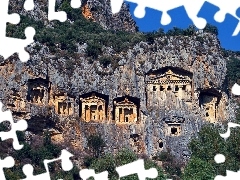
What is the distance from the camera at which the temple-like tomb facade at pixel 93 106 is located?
60.0 m

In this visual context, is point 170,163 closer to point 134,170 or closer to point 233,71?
point 233,71

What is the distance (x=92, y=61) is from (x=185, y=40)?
9904 mm

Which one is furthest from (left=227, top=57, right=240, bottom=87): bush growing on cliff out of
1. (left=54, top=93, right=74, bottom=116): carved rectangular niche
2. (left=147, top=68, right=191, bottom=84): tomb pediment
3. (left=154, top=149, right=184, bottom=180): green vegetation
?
(left=54, top=93, right=74, bottom=116): carved rectangular niche

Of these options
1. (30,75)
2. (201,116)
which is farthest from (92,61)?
(201,116)

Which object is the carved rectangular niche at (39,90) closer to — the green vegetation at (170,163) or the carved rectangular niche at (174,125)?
the carved rectangular niche at (174,125)

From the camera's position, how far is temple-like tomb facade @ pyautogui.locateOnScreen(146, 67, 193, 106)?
6059cm

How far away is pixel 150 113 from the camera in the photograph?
195 feet

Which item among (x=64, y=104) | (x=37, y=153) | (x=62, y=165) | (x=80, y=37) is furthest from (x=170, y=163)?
(x=62, y=165)

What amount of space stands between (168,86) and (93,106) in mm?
7842

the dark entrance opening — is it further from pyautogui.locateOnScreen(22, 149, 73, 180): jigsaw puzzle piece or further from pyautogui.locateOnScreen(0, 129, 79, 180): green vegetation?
pyautogui.locateOnScreen(22, 149, 73, 180): jigsaw puzzle piece

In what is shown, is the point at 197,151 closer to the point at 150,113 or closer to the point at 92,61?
the point at 150,113

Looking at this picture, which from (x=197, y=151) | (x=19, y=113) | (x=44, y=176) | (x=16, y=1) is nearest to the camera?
(x=44, y=176)

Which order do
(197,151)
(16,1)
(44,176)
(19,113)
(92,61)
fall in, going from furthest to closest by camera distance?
1. (16,1)
2. (92,61)
3. (19,113)
4. (197,151)
5. (44,176)

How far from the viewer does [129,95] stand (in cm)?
6003
